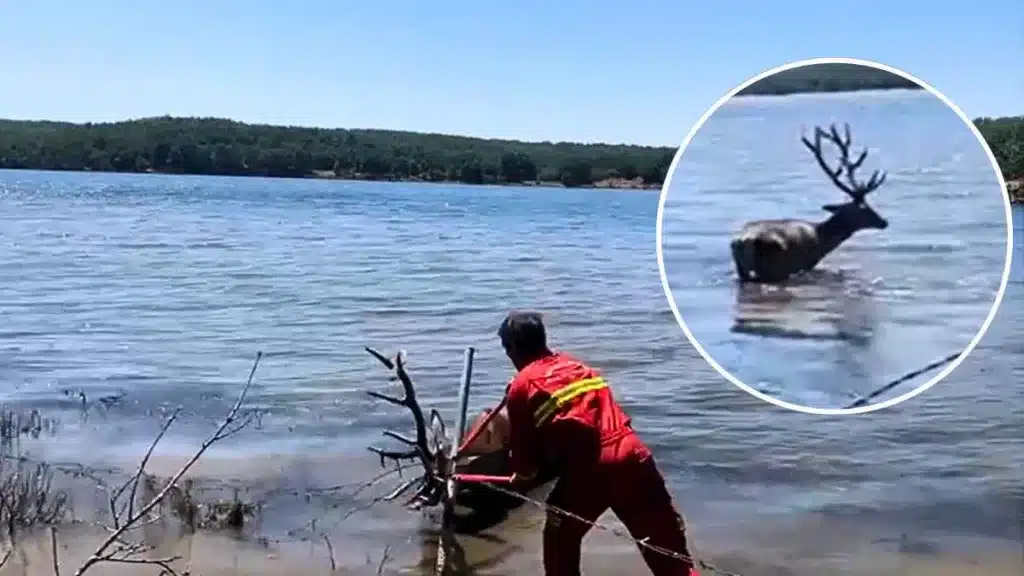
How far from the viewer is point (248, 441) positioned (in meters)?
14.3

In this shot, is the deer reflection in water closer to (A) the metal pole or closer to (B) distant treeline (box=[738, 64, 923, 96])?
(B) distant treeline (box=[738, 64, 923, 96])

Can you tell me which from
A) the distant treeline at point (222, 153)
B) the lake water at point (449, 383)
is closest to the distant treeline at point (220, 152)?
the distant treeline at point (222, 153)

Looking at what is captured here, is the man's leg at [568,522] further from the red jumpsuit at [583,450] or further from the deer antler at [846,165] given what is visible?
the deer antler at [846,165]

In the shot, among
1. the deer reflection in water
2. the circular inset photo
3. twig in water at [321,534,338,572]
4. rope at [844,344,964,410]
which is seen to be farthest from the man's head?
twig in water at [321,534,338,572]

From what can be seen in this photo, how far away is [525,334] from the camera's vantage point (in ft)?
21.3

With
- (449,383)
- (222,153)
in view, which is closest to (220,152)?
(222,153)

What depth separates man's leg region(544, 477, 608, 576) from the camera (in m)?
6.51

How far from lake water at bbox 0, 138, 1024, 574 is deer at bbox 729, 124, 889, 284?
7.64 feet

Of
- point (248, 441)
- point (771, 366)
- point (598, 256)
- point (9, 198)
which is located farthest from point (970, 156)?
point (9, 198)

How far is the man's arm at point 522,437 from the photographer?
635cm

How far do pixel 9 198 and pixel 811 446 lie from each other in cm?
7478

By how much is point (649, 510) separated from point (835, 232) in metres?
2.62

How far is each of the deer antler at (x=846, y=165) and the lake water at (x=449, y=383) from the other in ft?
7.61

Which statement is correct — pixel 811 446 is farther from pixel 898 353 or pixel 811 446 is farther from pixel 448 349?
pixel 898 353
